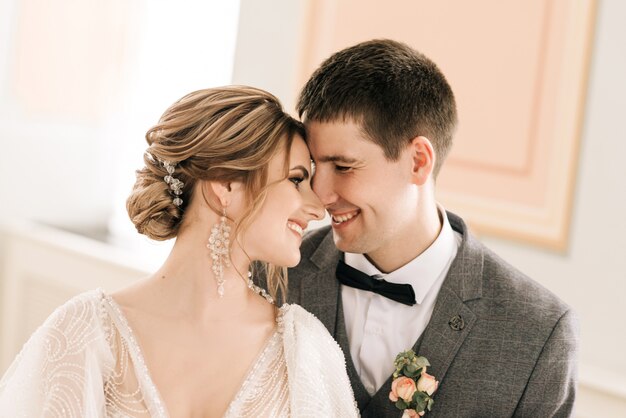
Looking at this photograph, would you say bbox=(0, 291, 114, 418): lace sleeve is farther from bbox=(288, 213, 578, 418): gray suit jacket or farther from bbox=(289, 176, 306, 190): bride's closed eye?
bbox=(288, 213, 578, 418): gray suit jacket

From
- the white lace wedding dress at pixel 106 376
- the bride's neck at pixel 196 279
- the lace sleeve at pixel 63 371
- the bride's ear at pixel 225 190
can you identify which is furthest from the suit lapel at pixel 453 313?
the lace sleeve at pixel 63 371

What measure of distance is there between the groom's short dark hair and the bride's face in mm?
250

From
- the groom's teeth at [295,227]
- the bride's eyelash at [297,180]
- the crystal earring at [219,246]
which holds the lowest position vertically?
the crystal earring at [219,246]

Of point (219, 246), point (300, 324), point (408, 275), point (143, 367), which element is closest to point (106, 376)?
point (143, 367)

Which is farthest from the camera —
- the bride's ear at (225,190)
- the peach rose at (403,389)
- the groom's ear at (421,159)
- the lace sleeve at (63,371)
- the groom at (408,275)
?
the groom's ear at (421,159)

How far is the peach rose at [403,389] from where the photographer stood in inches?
90.3

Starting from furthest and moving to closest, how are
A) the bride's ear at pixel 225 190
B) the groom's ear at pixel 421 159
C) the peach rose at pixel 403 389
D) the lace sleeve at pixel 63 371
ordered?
the groom's ear at pixel 421 159
the peach rose at pixel 403 389
the bride's ear at pixel 225 190
the lace sleeve at pixel 63 371

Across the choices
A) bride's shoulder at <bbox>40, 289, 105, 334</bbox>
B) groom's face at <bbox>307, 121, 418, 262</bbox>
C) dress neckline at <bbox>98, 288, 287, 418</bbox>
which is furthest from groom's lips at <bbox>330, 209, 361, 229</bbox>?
bride's shoulder at <bbox>40, 289, 105, 334</bbox>

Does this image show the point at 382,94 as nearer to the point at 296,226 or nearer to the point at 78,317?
the point at 296,226

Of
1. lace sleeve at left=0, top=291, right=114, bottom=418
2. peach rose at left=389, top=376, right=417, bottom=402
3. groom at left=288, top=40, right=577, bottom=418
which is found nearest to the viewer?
lace sleeve at left=0, top=291, right=114, bottom=418

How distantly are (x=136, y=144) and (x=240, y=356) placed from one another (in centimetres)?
283

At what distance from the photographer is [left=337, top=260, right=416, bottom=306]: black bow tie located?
8.32 ft

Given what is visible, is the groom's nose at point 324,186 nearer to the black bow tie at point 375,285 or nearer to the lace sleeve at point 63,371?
the black bow tie at point 375,285

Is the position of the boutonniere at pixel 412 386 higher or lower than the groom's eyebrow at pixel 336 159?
lower
